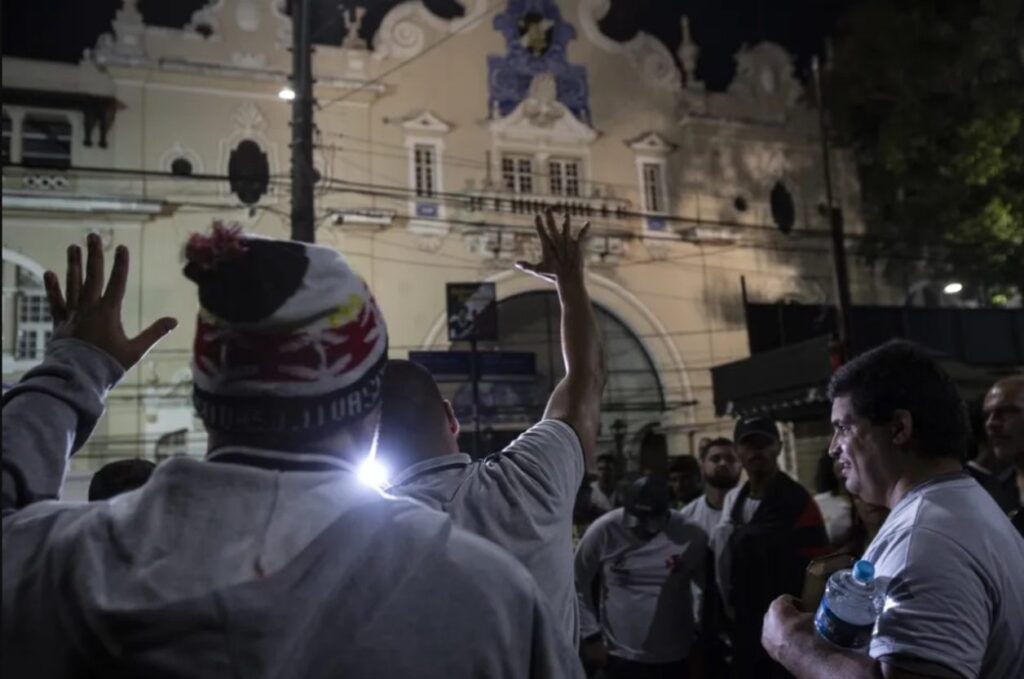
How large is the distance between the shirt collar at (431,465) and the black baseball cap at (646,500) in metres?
3.17

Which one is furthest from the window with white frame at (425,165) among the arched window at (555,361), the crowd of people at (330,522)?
the crowd of people at (330,522)

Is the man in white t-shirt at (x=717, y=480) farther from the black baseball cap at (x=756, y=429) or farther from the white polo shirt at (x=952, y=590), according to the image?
the white polo shirt at (x=952, y=590)

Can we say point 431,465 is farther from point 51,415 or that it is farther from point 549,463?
point 51,415

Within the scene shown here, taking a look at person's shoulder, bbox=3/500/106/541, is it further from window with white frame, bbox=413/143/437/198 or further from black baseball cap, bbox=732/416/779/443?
window with white frame, bbox=413/143/437/198

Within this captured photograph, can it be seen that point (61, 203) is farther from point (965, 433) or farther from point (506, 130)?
point (965, 433)

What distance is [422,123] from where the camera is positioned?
19.8 meters

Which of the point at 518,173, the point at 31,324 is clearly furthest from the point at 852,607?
the point at 518,173

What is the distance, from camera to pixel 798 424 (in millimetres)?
19828

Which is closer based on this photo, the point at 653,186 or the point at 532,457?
the point at 532,457

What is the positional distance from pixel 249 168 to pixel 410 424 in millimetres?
17820

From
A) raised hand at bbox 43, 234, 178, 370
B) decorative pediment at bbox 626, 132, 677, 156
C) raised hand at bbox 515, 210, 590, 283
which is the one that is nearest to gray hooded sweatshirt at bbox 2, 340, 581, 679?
raised hand at bbox 43, 234, 178, 370

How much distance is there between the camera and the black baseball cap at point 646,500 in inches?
206

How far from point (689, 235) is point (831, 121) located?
4575 mm

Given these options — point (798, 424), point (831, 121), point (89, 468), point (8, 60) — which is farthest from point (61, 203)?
point (831, 121)
